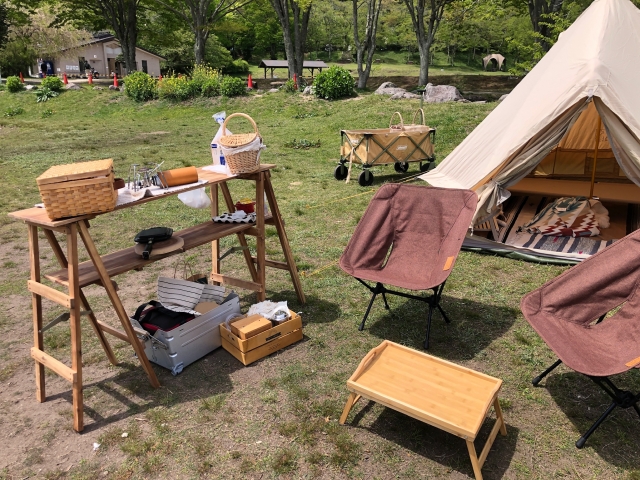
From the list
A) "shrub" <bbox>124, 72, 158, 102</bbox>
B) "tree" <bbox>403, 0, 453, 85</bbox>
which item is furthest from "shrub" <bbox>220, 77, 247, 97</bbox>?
"tree" <bbox>403, 0, 453, 85</bbox>

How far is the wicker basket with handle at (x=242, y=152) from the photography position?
3.92 m

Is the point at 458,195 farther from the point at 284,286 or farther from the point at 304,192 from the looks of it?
the point at 304,192

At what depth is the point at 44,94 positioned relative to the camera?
22422 millimetres

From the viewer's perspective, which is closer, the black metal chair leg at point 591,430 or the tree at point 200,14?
the black metal chair leg at point 591,430

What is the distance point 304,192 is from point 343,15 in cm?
4676

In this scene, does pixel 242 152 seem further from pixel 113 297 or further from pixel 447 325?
pixel 447 325

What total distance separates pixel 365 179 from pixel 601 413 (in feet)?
20.8

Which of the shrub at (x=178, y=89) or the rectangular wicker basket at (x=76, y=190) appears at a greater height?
the shrub at (x=178, y=89)

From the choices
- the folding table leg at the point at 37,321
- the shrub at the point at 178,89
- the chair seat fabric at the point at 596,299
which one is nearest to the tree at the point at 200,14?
the shrub at the point at 178,89

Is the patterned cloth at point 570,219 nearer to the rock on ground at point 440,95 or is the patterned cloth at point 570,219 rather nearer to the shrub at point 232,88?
the rock on ground at point 440,95

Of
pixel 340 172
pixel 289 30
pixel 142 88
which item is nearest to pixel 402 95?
pixel 289 30

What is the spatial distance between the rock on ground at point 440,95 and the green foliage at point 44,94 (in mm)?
17119

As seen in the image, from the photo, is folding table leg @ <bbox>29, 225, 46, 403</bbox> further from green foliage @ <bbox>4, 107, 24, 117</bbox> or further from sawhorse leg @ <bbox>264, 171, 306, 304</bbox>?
green foliage @ <bbox>4, 107, 24, 117</bbox>

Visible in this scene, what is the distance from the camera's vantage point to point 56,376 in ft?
12.3
